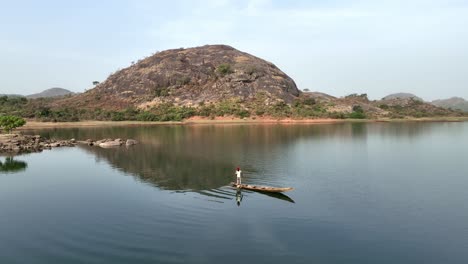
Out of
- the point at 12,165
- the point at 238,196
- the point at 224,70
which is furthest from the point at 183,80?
the point at 238,196

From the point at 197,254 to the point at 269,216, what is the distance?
7725 mm

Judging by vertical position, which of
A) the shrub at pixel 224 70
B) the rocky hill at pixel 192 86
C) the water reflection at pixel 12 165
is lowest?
the water reflection at pixel 12 165

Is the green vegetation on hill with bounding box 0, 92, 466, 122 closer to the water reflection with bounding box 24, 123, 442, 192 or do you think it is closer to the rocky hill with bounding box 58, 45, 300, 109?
the rocky hill with bounding box 58, 45, 300, 109

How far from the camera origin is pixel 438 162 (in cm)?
4928

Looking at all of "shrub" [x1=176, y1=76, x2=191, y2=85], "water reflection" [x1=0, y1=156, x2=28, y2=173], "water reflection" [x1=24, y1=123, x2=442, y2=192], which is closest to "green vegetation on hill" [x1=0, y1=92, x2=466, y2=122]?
"shrub" [x1=176, y1=76, x2=191, y2=85]

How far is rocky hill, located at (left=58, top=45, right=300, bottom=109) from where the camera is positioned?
173500 mm

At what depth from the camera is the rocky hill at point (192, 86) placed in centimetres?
17350

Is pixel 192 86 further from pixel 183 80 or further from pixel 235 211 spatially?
pixel 235 211

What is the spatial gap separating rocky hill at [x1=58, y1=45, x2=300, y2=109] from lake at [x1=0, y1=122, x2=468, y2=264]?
119508 mm

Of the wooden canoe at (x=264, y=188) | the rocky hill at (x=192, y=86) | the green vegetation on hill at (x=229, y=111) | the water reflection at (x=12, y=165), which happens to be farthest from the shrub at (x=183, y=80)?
the wooden canoe at (x=264, y=188)

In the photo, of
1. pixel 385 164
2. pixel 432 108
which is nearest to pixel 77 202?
pixel 385 164

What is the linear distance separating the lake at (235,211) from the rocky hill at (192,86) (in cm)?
11951

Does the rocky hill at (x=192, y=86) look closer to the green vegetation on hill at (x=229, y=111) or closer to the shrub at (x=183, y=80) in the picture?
the shrub at (x=183, y=80)

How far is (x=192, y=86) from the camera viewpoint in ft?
611
